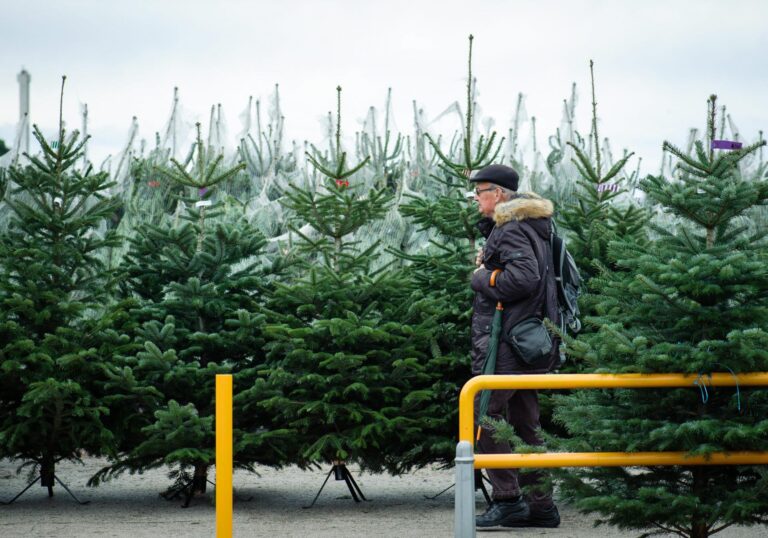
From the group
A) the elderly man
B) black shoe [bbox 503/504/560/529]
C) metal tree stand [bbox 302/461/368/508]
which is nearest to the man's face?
the elderly man

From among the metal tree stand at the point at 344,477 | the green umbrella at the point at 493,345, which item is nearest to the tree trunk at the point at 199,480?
the metal tree stand at the point at 344,477

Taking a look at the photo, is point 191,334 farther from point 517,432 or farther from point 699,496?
point 699,496

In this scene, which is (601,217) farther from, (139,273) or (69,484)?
(69,484)

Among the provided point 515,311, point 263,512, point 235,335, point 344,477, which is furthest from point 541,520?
point 235,335

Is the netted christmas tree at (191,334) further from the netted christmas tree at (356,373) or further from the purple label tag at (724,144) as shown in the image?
the purple label tag at (724,144)

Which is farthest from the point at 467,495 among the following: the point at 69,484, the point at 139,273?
the point at 69,484

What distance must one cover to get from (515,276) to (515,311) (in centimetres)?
25

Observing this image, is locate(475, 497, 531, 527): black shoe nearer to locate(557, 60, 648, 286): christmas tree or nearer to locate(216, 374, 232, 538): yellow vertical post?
locate(557, 60, 648, 286): christmas tree

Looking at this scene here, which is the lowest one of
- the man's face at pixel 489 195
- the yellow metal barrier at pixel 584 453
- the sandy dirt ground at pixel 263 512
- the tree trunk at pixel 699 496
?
the sandy dirt ground at pixel 263 512

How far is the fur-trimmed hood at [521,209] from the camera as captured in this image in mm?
6703

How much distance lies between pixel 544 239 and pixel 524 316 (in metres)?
0.52

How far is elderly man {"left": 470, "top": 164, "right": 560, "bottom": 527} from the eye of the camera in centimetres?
654

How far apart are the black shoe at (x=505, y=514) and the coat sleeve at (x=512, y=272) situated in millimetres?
1203

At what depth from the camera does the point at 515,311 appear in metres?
6.60
